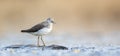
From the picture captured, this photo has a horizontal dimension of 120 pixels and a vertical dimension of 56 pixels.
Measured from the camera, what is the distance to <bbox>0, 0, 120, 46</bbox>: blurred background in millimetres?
15523

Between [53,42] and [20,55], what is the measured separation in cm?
249

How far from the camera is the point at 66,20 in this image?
61.7 feet

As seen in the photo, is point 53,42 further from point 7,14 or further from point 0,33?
point 7,14

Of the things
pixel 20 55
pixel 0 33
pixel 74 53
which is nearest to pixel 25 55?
pixel 20 55

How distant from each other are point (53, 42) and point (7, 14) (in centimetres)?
449

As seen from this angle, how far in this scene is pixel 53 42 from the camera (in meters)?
14.9

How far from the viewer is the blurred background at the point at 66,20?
50.9 ft

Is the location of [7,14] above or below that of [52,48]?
above

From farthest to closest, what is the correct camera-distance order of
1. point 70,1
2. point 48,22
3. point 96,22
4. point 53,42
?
1. point 70,1
2. point 96,22
3. point 53,42
4. point 48,22

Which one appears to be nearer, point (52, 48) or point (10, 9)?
point (52, 48)

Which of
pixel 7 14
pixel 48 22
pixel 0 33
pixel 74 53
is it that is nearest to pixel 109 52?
pixel 74 53

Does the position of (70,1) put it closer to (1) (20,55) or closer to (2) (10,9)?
(2) (10,9)

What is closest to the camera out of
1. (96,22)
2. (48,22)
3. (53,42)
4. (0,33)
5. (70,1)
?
(48,22)

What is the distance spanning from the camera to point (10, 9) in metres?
19.6
